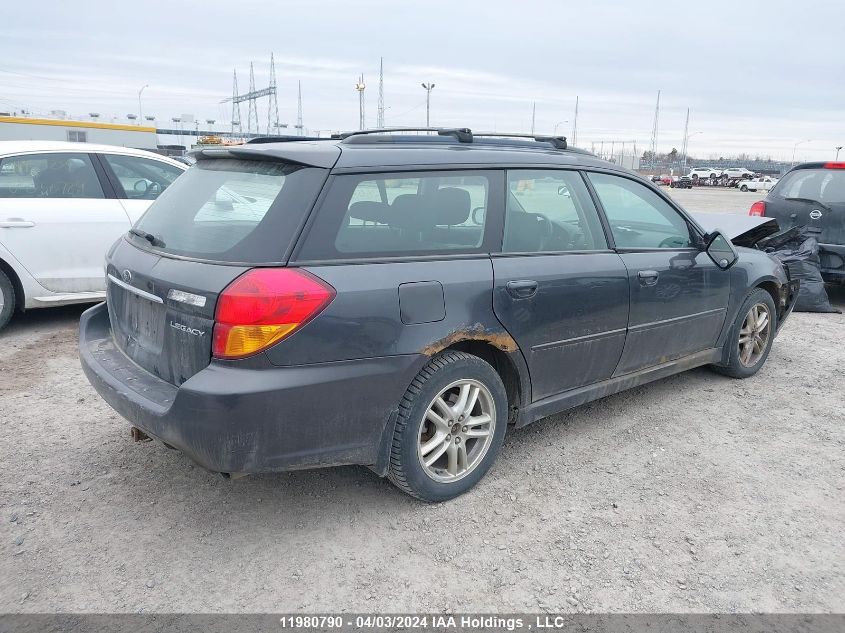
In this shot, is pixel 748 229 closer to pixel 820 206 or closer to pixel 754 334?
pixel 754 334

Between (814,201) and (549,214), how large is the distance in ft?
18.2

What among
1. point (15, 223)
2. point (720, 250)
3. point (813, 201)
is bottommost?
point (15, 223)

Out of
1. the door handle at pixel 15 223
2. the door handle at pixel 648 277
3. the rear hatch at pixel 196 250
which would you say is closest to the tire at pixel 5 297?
the door handle at pixel 15 223

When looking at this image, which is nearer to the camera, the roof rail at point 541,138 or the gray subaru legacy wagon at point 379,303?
the gray subaru legacy wagon at point 379,303

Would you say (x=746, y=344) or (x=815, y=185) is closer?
(x=746, y=344)

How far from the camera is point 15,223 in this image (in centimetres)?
555

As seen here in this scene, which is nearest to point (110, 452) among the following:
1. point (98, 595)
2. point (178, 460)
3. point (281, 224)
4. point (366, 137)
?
point (178, 460)

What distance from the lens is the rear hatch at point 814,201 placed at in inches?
293

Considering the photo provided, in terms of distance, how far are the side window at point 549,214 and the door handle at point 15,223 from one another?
432cm

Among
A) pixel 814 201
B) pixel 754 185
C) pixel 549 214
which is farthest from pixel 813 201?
pixel 754 185

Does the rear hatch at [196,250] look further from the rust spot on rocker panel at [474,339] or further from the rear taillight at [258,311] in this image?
the rust spot on rocker panel at [474,339]

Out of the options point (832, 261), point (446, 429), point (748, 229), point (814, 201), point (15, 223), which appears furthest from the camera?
point (814, 201)

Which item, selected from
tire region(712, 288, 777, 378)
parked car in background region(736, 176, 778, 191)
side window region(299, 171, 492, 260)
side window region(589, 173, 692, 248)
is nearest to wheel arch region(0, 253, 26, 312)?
side window region(299, 171, 492, 260)

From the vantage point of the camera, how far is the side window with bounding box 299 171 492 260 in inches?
110
